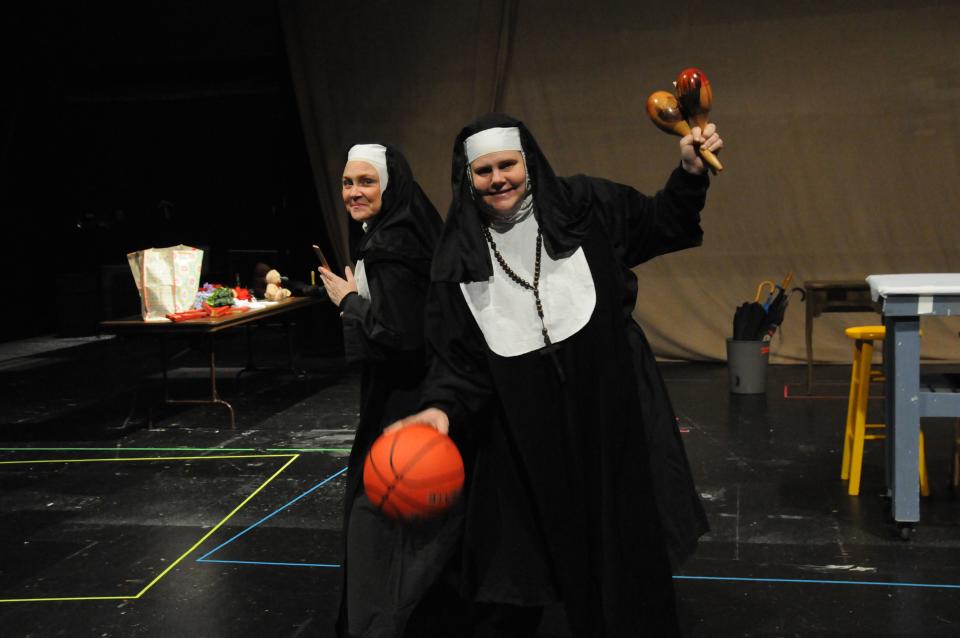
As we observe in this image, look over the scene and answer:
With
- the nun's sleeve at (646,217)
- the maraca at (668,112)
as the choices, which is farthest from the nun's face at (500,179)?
the maraca at (668,112)

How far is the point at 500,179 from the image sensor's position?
237cm

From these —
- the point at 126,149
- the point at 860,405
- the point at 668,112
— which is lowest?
the point at 860,405

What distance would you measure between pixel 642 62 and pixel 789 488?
4656mm

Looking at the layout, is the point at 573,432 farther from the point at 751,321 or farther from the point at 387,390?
the point at 751,321

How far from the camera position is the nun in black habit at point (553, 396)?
2.40 metres

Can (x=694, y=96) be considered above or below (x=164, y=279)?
above

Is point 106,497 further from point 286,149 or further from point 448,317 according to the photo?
point 286,149

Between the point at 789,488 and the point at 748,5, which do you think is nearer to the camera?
the point at 789,488

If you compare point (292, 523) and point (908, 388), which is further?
point (292, 523)

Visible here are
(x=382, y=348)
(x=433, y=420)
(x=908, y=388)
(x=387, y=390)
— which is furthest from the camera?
(x=908, y=388)

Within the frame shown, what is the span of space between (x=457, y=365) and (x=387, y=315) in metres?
0.34

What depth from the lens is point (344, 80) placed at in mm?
8867

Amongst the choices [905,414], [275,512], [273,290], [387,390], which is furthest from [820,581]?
[273,290]

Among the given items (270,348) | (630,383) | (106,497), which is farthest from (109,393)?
(630,383)
